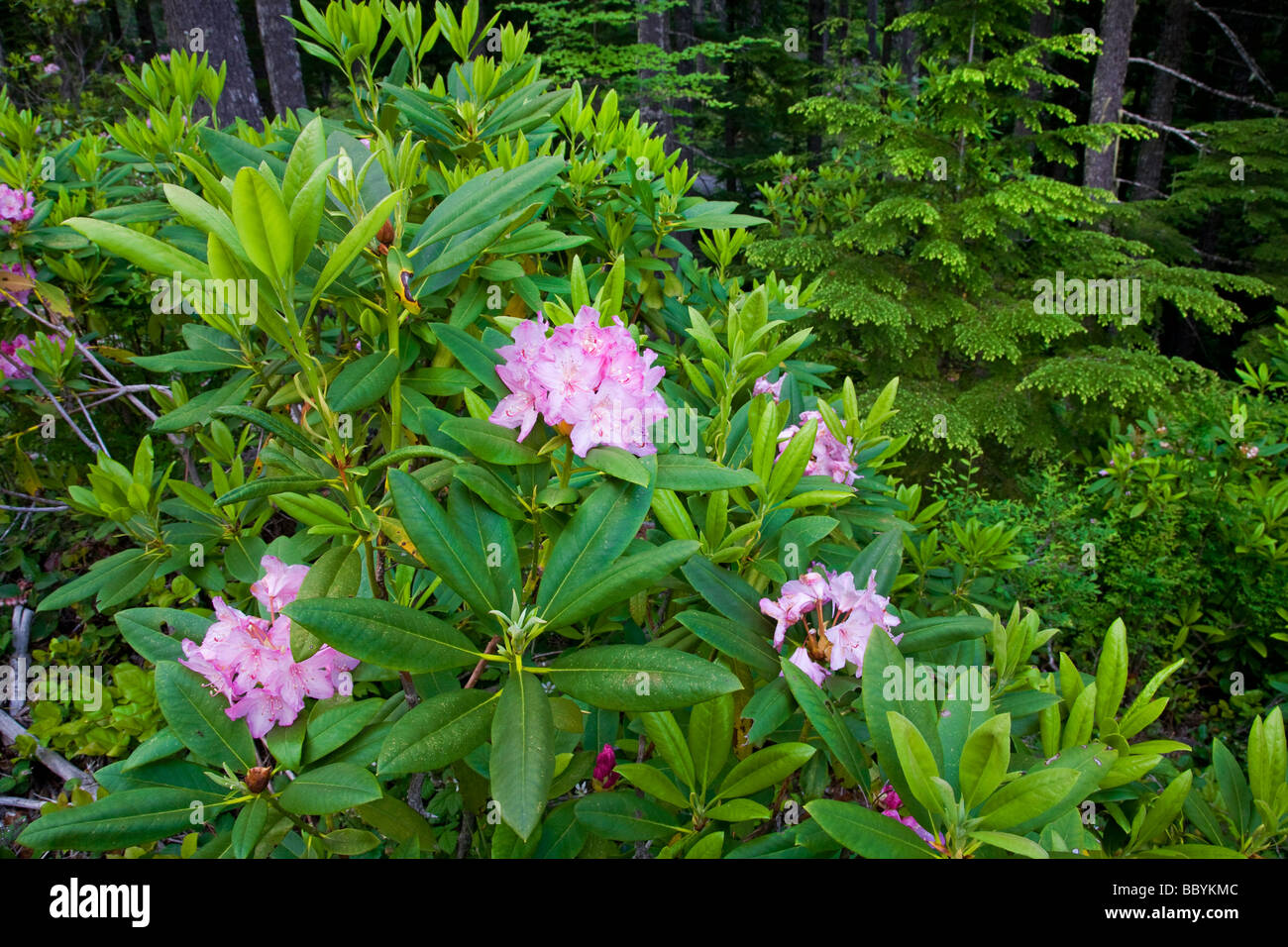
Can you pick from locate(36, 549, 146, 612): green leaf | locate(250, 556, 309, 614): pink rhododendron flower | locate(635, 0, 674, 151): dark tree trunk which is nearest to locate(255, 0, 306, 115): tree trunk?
locate(635, 0, 674, 151): dark tree trunk

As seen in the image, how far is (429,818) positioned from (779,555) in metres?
1.69

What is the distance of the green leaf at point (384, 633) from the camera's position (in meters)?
0.83

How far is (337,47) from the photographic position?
173cm

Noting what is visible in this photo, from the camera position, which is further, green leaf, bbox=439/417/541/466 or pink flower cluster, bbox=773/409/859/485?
pink flower cluster, bbox=773/409/859/485

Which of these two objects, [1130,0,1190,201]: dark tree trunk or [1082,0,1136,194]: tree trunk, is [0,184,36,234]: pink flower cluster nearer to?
[1082,0,1136,194]: tree trunk

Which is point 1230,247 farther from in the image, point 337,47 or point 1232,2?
point 337,47

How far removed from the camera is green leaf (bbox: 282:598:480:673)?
32.8 inches

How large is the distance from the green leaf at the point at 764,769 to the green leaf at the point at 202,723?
2.29 ft

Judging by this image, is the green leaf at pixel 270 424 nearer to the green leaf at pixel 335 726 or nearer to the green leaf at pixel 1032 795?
the green leaf at pixel 335 726

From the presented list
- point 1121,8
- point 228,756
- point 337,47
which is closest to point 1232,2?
point 1121,8

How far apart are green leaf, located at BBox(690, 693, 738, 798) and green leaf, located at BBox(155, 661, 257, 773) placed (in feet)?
2.11

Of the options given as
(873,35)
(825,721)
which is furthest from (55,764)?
(873,35)

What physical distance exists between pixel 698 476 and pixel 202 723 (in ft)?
2.62

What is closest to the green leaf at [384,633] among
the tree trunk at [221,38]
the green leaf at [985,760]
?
the green leaf at [985,760]
